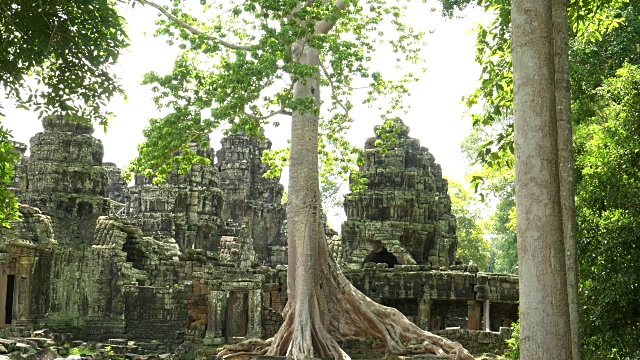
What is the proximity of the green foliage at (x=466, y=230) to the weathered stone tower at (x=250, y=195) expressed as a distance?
9.42 meters

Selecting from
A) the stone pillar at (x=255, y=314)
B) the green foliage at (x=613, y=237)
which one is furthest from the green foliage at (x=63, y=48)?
the stone pillar at (x=255, y=314)

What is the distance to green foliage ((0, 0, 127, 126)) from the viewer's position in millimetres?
10766

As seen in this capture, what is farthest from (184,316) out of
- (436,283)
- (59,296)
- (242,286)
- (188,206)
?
(188,206)

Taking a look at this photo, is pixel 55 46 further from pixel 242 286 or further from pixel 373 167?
pixel 373 167

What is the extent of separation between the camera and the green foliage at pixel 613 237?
9.23m

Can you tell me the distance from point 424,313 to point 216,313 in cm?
584

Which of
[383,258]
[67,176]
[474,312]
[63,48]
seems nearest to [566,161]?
[63,48]

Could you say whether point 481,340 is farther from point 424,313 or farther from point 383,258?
point 383,258

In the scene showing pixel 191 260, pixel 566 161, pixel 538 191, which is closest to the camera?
pixel 538 191

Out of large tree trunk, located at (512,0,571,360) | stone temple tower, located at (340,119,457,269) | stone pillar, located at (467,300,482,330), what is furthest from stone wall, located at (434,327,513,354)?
large tree trunk, located at (512,0,571,360)

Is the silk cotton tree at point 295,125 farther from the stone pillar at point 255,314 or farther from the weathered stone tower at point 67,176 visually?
the weathered stone tower at point 67,176

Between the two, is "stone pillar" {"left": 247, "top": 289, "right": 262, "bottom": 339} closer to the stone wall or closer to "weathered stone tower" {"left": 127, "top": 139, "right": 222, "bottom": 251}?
the stone wall

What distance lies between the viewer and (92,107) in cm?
1162

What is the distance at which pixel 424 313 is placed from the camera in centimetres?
2252
